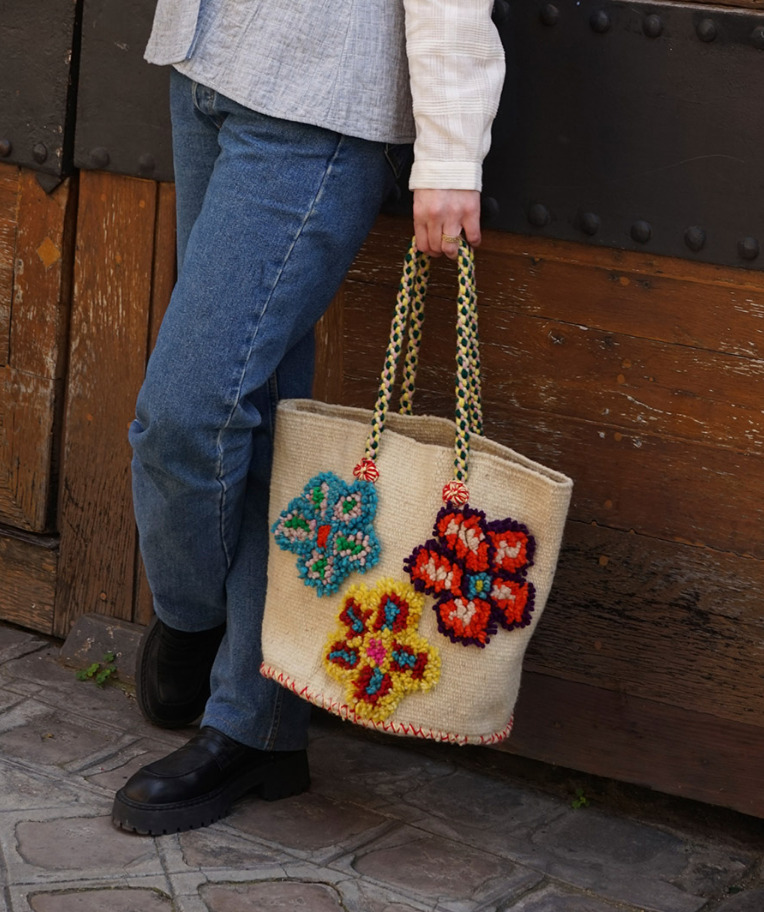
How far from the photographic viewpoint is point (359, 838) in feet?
6.97

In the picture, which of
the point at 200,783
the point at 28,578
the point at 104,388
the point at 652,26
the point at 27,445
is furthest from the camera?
the point at 28,578

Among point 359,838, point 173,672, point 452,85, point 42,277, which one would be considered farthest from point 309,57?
point 359,838

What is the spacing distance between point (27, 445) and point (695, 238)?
149 cm

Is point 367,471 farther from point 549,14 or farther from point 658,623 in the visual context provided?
point 549,14

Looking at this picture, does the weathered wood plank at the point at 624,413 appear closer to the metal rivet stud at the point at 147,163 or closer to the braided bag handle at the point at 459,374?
the braided bag handle at the point at 459,374

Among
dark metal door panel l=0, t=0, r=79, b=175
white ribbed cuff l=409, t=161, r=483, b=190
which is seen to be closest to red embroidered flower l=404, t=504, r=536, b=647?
white ribbed cuff l=409, t=161, r=483, b=190

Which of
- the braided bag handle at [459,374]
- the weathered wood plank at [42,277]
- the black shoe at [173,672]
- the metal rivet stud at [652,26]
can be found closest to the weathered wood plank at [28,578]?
the weathered wood plank at [42,277]

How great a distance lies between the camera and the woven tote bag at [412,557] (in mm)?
1843

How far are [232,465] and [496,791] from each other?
863mm

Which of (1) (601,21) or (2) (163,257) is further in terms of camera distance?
(2) (163,257)

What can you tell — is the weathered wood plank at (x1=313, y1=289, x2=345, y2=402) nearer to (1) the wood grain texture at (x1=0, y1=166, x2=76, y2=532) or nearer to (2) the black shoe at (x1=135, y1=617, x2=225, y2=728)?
(2) the black shoe at (x1=135, y1=617, x2=225, y2=728)

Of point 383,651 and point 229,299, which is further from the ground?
point 229,299

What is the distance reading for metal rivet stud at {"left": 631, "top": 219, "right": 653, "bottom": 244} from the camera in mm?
2078

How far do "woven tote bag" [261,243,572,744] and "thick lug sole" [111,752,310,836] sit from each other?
0.28 metres
